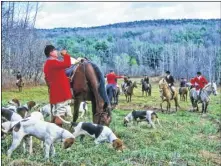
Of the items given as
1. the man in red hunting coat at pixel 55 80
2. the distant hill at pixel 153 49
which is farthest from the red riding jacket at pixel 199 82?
the distant hill at pixel 153 49

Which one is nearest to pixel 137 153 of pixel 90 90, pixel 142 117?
pixel 90 90

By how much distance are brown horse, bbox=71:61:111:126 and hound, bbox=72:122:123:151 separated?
1.05 meters

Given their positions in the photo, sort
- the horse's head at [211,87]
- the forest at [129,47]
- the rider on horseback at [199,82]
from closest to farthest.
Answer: the horse's head at [211,87] < the rider on horseback at [199,82] < the forest at [129,47]

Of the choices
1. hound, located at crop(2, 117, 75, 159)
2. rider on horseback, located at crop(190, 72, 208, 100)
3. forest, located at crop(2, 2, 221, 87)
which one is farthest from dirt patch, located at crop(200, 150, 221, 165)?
forest, located at crop(2, 2, 221, 87)

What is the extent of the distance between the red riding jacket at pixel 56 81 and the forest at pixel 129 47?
21947 millimetres

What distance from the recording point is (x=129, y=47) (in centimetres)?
12575

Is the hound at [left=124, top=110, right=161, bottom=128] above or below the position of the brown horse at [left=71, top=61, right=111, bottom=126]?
below

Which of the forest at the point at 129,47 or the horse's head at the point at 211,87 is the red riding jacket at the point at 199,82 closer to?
the horse's head at the point at 211,87

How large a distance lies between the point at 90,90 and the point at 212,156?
10.6 feet

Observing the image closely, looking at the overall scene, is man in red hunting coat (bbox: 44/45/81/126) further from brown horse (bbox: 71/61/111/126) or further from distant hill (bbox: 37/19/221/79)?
distant hill (bbox: 37/19/221/79)

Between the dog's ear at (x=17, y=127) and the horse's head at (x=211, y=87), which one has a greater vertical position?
the dog's ear at (x=17, y=127)

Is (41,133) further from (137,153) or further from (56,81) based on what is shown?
(137,153)

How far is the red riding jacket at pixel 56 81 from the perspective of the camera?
9031 millimetres

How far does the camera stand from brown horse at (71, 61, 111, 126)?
35.7 ft
